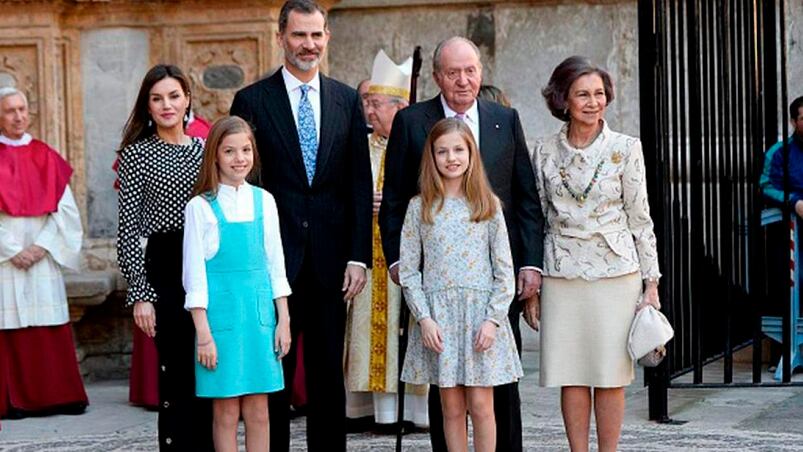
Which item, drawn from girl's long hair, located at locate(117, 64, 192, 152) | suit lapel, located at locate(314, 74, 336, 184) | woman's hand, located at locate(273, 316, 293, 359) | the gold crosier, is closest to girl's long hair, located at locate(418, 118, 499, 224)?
suit lapel, located at locate(314, 74, 336, 184)

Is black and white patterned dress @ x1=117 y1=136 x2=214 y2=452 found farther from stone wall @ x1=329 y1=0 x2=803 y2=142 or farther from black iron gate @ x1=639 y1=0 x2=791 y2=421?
stone wall @ x1=329 y1=0 x2=803 y2=142

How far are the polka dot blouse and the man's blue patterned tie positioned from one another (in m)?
0.42

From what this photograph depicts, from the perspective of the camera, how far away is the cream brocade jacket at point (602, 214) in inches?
256

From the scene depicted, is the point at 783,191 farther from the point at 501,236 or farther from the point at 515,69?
the point at 501,236

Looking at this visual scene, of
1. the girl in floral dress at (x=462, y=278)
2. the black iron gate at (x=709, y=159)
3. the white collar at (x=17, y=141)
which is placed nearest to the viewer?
the girl in floral dress at (x=462, y=278)

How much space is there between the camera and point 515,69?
10.4 metres

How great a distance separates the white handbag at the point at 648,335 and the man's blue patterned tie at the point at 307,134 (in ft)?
4.33

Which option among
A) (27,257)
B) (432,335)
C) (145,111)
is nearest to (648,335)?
(432,335)

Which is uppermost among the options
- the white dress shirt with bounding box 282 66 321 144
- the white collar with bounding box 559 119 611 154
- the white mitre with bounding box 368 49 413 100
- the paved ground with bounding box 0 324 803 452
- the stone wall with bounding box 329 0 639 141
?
the stone wall with bounding box 329 0 639 141

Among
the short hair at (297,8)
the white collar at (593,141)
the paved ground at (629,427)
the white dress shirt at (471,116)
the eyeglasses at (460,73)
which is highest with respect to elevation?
the short hair at (297,8)

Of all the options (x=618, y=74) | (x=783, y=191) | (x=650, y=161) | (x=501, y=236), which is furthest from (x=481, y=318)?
(x=618, y=74)

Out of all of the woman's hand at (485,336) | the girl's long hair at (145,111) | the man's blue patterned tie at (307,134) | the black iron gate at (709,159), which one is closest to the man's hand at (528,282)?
the woman's hand at (485,336)

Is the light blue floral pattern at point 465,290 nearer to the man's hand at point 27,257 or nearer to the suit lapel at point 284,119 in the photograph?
the suit lapel at point 284,119

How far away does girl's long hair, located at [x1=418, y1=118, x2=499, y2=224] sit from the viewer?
6.37 meters
